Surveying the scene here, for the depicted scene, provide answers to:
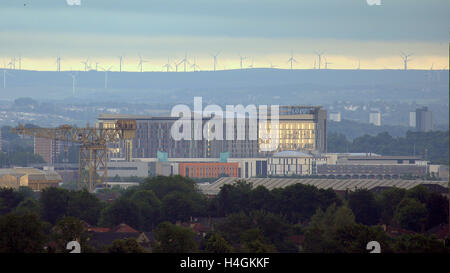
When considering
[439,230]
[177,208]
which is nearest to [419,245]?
[439,230]

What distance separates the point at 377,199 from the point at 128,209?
65.3 ft

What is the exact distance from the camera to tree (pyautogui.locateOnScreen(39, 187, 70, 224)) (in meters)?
109

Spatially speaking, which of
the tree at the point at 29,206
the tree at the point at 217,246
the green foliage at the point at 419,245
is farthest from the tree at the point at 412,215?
the tree at the point at 29,206

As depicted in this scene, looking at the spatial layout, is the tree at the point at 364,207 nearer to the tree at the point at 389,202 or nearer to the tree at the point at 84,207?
the tree at the point at 389,202

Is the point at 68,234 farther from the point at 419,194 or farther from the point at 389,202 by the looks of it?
the point at 419,194

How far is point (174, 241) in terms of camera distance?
77.2 m

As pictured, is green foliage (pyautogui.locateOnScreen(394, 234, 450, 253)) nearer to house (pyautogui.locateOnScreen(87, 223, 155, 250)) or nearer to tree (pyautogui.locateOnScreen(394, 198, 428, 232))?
house (pyautogui.locateOnScreen(87, 223, 155, 250))

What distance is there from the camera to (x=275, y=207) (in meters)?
114

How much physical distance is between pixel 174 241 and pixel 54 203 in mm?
37983

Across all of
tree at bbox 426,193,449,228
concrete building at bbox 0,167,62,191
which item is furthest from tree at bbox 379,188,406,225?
concrete building at bbox 0,167,62,191

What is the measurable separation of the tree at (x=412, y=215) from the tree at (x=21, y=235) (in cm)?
2860
